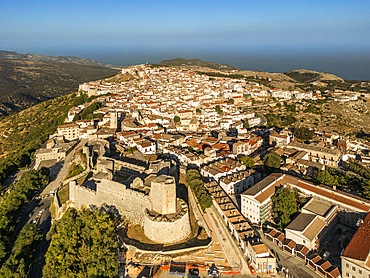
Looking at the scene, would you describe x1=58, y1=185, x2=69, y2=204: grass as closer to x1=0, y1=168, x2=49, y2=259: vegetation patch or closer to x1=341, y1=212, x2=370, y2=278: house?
x1=0, y1=168, x2=49, y2=259: vegetation patch

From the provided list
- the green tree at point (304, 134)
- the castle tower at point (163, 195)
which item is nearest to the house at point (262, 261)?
the castle tower at point (163, 195)

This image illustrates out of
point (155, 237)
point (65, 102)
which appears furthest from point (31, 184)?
point (65, 102)

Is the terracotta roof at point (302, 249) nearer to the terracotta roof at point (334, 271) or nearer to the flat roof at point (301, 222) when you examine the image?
the flat roof at point (301, 222)

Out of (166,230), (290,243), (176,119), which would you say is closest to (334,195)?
(290,243)

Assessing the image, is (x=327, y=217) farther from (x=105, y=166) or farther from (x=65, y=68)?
(x=65, y=68)

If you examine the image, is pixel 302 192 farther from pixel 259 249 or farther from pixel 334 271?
pixel 259 249
